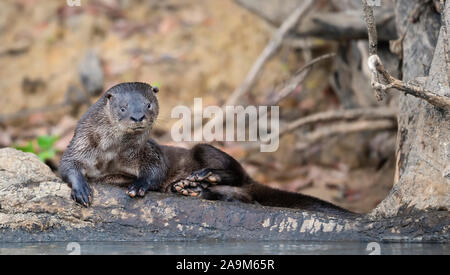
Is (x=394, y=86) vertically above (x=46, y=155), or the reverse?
(x=394, y=86)

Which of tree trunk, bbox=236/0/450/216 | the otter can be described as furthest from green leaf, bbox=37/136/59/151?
tree trunk, bbox=236/0/450/216

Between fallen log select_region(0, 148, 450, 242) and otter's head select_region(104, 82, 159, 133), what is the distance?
0.38m

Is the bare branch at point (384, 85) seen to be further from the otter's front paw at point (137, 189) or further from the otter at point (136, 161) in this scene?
the otter's front paw at point (137, 189)

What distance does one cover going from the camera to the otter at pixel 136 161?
3668mm

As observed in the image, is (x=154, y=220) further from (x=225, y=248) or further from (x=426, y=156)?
(x=426, y=156)

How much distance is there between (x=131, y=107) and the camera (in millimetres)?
3654

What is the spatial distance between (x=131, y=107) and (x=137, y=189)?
45 centimetres

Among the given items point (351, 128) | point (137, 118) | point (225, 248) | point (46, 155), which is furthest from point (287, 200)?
point (46, 155)

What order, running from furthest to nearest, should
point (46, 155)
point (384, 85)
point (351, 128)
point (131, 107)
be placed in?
point (46, 155)
point (351, 128)
point (131, 107)
point (384, 85)

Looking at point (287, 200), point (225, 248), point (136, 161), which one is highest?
point (136, 161)

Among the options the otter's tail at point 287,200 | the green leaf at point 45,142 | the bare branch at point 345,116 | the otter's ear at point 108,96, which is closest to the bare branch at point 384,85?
the otter's tail at point 287,200

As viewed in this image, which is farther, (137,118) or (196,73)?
(196,73)

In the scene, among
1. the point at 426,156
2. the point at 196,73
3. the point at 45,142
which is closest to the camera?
the point at 426,156
